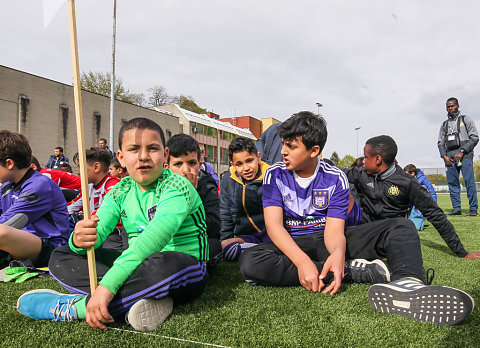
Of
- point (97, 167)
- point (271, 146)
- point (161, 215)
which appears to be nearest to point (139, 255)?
point (161, 215)

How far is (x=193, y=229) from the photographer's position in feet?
6.71

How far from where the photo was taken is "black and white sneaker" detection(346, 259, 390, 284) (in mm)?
2371

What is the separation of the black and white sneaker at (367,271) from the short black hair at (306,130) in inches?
36.3

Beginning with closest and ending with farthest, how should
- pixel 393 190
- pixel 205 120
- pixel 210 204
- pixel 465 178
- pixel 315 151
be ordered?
pixel 315 151, pixel 210 204, pixel 393 190, pixel 465 178, pixel 205 120

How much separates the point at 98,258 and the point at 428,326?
5.87 feet

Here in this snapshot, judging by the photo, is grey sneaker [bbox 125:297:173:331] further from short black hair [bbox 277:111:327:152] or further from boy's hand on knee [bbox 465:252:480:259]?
boy's hand on knee [bbox 465:252:480:259]

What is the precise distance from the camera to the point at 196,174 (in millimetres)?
3135

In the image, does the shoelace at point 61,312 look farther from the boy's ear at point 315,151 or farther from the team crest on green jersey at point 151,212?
the boy's ear at point 315,151

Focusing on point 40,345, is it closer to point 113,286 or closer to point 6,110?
point 113,286

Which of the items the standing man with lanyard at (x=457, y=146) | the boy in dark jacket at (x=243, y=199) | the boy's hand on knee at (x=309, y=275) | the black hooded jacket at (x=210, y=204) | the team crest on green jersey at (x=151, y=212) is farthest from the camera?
the standing man with lanyard at (x=457, y=146)

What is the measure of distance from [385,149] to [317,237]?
4.71ft

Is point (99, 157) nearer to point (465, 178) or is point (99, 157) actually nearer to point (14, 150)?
point (14, 150)

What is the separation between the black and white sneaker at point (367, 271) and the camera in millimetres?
2371

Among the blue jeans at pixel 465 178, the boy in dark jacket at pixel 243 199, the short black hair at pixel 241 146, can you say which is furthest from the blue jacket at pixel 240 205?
the blue jeans at pixel 465 178
